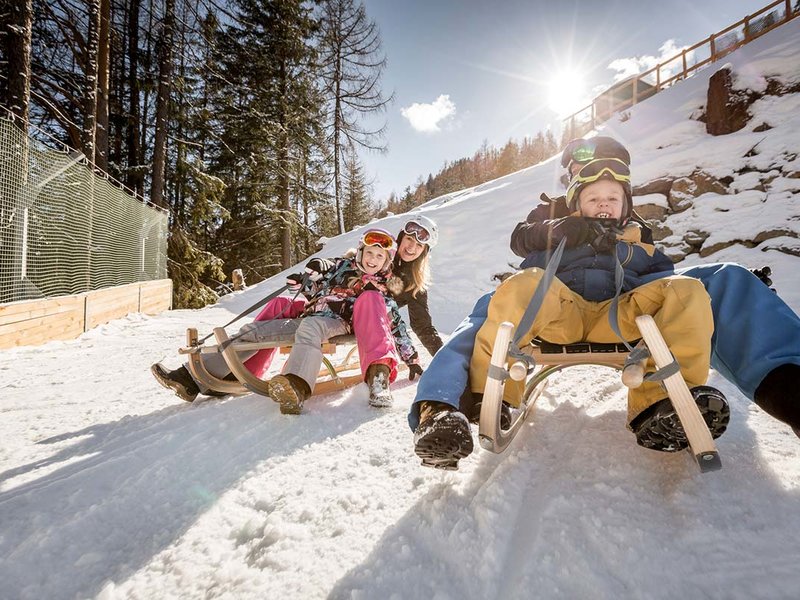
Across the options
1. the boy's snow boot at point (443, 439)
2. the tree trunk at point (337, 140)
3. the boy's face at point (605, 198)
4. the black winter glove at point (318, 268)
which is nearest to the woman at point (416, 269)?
the black winter glove at point (318, 268)

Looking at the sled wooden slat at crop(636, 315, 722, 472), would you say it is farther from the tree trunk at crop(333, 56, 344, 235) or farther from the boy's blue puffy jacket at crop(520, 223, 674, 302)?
the tree trunk at crop(333, 56, 344, 235)

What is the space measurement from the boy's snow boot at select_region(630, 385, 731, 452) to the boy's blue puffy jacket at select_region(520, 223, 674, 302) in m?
0.57

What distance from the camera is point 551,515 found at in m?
1.14

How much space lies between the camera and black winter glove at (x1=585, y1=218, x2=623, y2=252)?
1.63 metres

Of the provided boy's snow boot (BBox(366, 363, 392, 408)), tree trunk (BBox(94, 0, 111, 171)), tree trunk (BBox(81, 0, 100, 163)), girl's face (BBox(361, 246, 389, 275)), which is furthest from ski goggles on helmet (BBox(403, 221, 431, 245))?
tree trunk (BBox(94, 0, 111, 171))

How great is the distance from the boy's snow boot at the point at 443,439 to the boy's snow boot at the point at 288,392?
1137 millimetres

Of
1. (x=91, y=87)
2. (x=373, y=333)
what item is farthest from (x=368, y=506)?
(x=91, y=87)

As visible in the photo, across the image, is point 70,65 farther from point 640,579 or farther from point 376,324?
point 640,579

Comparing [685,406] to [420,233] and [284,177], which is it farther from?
[284,177]

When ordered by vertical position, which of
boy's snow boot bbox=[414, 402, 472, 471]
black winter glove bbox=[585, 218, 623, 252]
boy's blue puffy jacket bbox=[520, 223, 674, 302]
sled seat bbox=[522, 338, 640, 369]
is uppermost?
black winter glove bbox=[585, 218, 623, 252]

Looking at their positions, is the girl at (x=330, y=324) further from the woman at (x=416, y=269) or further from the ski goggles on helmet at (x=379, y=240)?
the woman at (x=416, y=269)

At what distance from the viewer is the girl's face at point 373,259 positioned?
2842 mm

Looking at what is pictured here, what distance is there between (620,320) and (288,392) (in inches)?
65.2

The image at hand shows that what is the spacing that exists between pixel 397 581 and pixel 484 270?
8.25 meters
